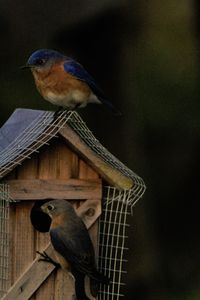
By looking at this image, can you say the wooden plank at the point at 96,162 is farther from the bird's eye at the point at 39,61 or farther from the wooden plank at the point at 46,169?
the bird's eye at the point at 39,61

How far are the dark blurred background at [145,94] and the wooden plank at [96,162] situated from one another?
4.93m

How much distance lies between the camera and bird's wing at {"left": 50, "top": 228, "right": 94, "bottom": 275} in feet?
22.2

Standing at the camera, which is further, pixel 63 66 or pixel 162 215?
pixel 162 215

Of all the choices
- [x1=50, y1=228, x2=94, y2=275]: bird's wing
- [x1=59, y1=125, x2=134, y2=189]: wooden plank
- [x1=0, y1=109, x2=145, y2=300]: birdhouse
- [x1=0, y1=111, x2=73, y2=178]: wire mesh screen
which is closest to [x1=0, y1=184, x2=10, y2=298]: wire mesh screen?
[x1=0, y1=109, x2=145, y2=300]: birdhouse

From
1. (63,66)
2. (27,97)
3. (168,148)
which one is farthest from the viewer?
(168,148)

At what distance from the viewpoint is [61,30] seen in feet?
40.1

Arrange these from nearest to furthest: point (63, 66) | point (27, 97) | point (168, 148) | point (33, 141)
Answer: point (33, 141) → point (63, 66) → point (27, 97) → point (168, 148)

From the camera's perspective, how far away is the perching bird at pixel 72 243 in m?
6.79

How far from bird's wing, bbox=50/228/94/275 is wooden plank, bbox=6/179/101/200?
236 millimetres

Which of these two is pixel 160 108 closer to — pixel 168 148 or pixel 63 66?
pixel 168 148

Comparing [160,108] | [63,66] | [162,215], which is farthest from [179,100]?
[63,66]

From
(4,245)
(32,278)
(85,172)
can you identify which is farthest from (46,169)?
(32,278)

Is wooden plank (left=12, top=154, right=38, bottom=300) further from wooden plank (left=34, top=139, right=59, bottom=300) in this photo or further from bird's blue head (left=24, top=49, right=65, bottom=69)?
bird's blue head (left=24, top=49, right=65, bottom=69)

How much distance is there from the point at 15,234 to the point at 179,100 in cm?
552
